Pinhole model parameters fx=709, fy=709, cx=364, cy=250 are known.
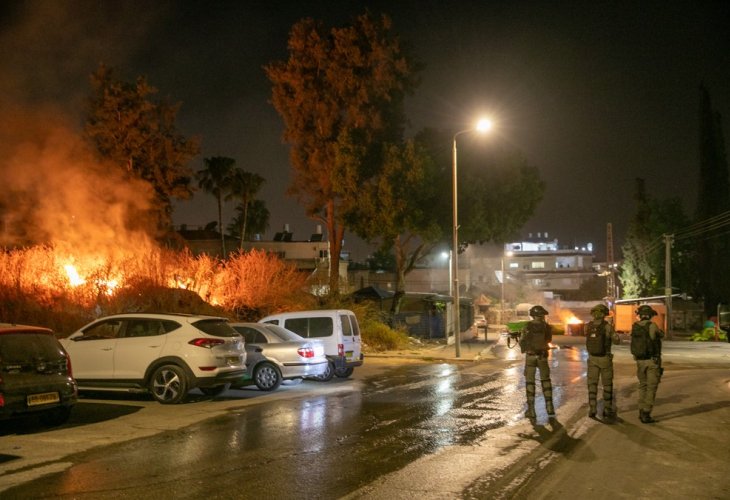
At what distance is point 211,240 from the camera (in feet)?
214

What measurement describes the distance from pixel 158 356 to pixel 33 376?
10.4 ft

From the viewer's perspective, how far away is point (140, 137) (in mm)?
34688

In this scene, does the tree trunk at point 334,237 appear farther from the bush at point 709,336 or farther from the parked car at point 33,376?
the bush at point 709,336

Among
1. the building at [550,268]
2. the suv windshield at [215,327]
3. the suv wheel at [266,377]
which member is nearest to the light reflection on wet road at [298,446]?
the suv wheel at [266,377]

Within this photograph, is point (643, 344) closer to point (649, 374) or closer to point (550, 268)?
point (649, 374)

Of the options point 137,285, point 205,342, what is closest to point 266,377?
point 205,342

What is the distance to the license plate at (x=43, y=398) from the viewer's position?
9752 millimetres

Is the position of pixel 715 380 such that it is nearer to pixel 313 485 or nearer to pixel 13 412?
pixel 313 485

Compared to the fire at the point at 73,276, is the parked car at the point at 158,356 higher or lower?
lower

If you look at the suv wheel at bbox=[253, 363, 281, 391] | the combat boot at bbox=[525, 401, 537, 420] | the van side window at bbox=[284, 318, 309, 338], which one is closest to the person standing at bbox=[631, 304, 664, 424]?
the combat boot at bbox=[525, 401, 537, 420]

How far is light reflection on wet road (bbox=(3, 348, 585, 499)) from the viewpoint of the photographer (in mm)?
Result: 7133

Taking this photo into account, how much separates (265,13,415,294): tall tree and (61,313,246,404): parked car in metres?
18.4

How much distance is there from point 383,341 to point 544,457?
20.2 m

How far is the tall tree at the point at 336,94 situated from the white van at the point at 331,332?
43.4 feet
